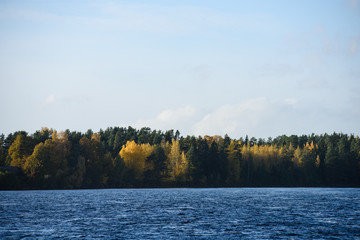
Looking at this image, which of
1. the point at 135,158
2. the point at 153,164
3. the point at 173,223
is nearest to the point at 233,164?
the point at 153,164

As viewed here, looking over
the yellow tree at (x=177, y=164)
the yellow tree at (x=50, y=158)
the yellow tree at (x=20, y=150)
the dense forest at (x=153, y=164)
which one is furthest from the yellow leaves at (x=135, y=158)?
the yellow tree at (x=20, y=150)

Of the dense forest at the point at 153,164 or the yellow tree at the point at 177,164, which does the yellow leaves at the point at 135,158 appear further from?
the yellow tree at the point at 177,164

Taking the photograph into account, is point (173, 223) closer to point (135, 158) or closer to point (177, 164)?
point (135, 158)

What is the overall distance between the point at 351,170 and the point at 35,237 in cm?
18250

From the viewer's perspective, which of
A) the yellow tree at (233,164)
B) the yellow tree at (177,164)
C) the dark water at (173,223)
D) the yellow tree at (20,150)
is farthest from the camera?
the yellow tree at (233,164)

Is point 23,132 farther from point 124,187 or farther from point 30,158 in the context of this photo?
point 124,187

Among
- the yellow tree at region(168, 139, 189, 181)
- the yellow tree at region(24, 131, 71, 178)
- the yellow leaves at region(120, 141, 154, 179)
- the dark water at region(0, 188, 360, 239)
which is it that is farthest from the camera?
the yellow tree at region(168, 139, 189, 181)

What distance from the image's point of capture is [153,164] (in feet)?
549

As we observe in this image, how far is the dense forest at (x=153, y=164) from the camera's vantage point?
128 metres

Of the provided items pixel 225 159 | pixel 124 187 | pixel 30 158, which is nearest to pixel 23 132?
pixel 30 158

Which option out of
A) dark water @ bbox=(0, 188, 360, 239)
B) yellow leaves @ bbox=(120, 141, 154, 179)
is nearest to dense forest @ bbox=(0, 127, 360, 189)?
yellow leaves @ bbox=(120, 141, 154, 179)

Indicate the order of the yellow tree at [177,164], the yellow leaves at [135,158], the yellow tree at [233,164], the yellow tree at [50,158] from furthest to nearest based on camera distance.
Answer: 1. the yellow tree at [233,164]
2. the yellow tree at [177,164]
3. the yellow leaves at [135,158]
4. the yellow tree at [50,158]

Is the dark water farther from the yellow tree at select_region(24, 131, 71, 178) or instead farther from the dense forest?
the dense forest

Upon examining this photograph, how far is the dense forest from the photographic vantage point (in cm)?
12850
